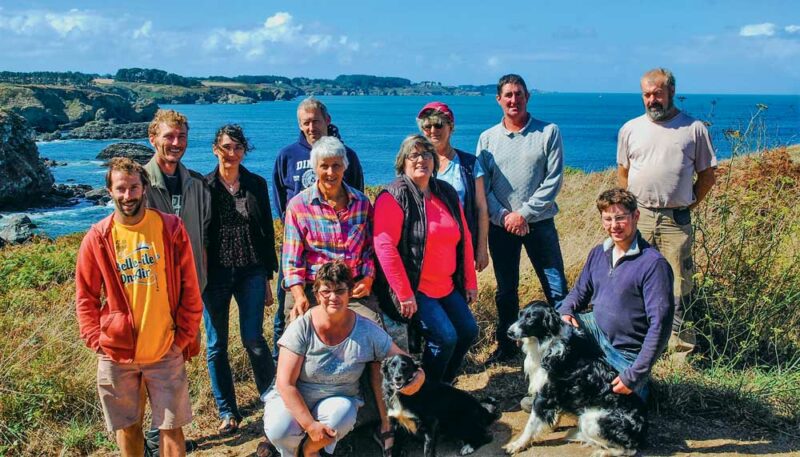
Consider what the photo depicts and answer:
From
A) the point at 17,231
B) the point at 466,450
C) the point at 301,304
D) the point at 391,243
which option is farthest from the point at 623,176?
the point at 17,231

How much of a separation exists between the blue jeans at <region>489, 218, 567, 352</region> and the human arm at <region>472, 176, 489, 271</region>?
37 centimetres

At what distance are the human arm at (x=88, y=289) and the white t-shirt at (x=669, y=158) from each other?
4098 millimetres

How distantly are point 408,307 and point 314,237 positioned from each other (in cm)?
83

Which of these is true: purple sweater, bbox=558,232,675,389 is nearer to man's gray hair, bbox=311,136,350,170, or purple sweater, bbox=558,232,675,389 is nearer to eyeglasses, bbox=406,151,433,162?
eyeglasses, bbox=406,151,433,162

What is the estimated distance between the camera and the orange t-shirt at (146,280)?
3850 mm

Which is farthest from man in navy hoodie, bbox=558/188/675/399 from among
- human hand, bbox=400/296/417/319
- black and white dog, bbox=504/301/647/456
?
human hand, bbox=400/296/417/319

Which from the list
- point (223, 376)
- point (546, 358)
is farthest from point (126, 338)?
point (546, 358)

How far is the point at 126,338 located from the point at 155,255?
1.64 ft

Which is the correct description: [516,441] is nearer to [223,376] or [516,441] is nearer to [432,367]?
[432,367]

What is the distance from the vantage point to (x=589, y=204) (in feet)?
41.5

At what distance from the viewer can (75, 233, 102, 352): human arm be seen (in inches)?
150

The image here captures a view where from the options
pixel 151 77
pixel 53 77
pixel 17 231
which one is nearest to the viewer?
pixel 17 231

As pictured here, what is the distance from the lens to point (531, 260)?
580 centimetres

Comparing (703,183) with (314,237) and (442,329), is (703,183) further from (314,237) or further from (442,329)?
(314,237)
